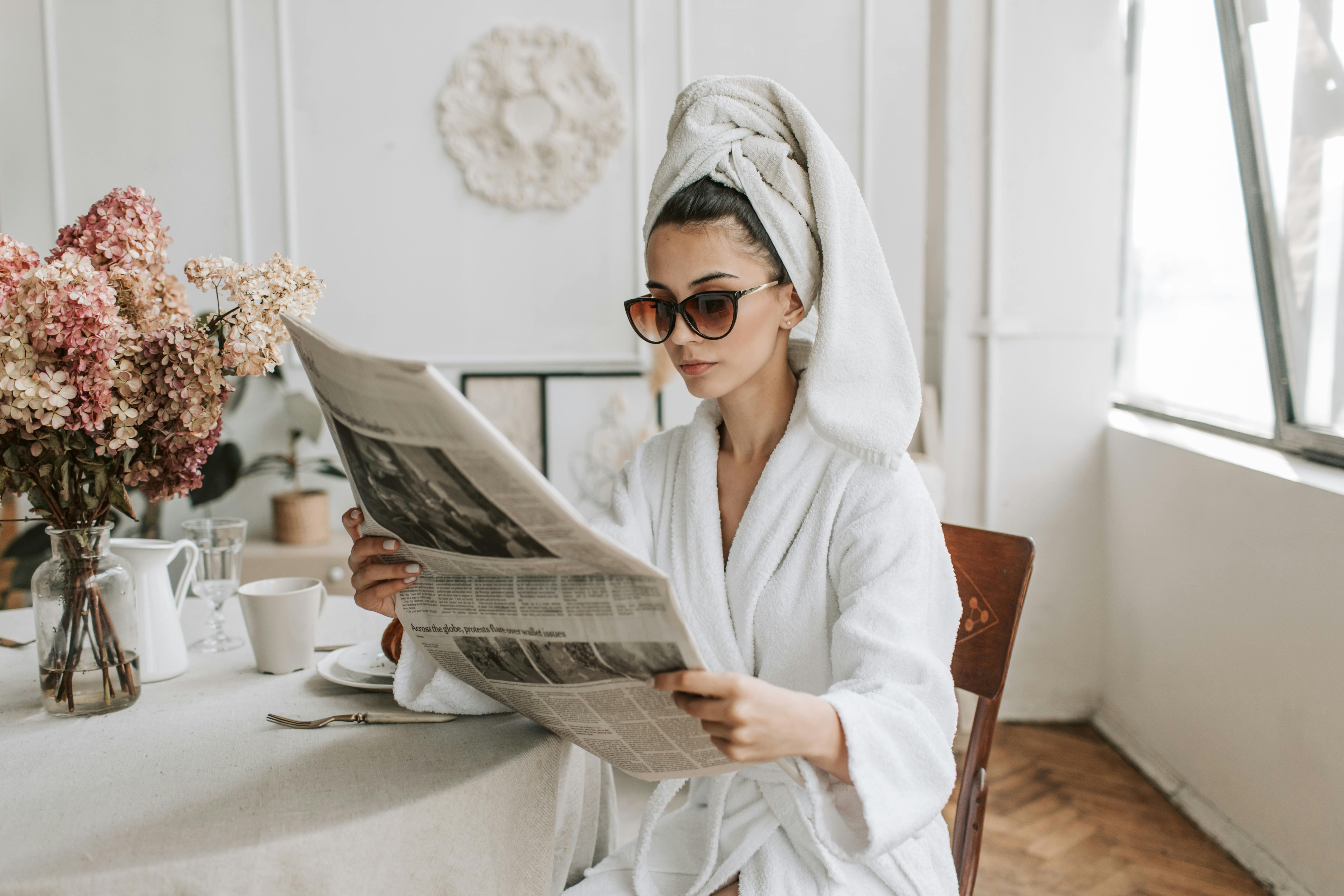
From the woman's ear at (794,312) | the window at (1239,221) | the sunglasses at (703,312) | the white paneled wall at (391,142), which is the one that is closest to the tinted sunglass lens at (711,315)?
the sunglasses at (703,312)

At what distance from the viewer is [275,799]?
0.83 metres

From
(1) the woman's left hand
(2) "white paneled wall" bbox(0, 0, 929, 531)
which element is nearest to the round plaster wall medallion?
(2) "white paneled wall" bbox(0, 0, 929, 531)

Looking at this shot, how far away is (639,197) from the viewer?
10.5ft

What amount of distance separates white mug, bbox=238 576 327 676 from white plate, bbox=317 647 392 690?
0.03m

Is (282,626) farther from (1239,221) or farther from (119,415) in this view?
(1239,221)

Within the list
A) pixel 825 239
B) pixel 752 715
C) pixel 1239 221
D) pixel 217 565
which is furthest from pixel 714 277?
pixel 1239 221

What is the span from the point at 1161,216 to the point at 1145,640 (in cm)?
137

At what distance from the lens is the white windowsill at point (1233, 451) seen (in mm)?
2037

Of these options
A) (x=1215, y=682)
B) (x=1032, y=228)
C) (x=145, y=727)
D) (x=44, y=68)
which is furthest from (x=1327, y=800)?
(x=44, y=68)

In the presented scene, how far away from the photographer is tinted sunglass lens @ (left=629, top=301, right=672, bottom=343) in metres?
1.08

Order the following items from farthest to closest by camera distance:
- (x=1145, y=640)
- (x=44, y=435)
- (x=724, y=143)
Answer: (x=1145, y=640), (x=724, y=143), (x=44, y=435)

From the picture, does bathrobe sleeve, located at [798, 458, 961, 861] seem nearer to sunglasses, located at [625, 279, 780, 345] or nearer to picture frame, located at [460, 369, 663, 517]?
sunglasses, located at [625, 279, 780, 345]

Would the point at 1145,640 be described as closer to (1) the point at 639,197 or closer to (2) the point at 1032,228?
(2) the point at 1032,228

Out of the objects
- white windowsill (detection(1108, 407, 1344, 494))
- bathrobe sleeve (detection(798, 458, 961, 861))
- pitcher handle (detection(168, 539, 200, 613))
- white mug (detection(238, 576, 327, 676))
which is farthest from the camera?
white windowsill (detection(1108, 407, 1344, 494))
